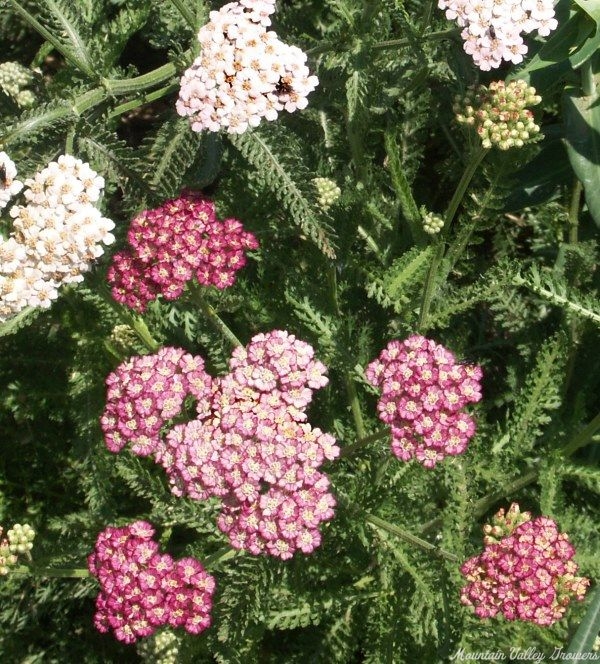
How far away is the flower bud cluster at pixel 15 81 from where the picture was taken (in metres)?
4.13

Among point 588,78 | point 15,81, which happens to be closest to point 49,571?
point 15,81

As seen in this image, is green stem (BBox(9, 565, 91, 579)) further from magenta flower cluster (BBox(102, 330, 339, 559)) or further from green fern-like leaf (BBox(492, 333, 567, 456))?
green fern-like leaf (BBox(492, 333, 567, 456))

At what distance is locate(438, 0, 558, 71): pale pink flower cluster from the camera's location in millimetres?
3215

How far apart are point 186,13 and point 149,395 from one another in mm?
1520

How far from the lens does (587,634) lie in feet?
8.64

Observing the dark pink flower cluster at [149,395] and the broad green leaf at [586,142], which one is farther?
the broad green leaf at [586,142]

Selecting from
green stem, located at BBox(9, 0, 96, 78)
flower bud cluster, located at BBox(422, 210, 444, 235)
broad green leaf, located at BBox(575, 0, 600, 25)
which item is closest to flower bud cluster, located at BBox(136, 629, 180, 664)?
flower bud cluster, located at BBox(422, 210, 444, 235)

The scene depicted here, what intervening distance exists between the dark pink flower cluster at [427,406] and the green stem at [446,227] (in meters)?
0.35

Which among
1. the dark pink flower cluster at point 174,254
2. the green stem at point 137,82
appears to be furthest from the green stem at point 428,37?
the dark pink flower cluster at point 174,254

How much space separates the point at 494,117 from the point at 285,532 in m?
1.68

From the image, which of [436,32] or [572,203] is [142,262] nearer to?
[436,32]

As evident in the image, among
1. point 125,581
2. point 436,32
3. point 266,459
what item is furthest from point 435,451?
point 436,32

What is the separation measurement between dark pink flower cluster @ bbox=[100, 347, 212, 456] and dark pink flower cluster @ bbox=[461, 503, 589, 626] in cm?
118

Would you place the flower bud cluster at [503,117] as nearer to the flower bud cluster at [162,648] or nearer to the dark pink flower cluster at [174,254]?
the dark pink flower cluster at [174,254]
